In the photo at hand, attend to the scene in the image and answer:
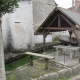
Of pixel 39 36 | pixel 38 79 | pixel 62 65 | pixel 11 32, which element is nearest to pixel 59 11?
pixel 62 65

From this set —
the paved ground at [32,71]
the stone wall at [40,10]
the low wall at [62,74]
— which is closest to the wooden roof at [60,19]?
the paved ground at [32,71]

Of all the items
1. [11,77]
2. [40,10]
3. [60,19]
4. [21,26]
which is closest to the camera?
[11,77]

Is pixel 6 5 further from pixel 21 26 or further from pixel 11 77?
pixel 21 26

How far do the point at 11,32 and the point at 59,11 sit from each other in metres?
6.25

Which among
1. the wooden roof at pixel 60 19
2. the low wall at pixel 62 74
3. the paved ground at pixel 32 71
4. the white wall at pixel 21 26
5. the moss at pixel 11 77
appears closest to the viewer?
the low wall at pixel 62 74

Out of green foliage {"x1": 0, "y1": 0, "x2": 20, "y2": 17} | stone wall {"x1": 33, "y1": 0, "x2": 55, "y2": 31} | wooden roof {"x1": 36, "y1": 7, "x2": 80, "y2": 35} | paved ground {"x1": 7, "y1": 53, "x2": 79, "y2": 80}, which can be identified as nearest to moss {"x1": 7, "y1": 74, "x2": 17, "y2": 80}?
paved ground {"x1": 7, "y1": 53, "x2": 79, "y2": 80}

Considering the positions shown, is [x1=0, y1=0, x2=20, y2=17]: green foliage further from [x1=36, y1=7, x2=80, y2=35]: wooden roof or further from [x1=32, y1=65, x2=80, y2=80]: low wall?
[x1=36, y1=7, x2=80, y2=35]: wooden roof

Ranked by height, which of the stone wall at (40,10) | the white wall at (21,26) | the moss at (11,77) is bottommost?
the moss at (11,77)

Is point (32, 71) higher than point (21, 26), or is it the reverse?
point (21, 26)

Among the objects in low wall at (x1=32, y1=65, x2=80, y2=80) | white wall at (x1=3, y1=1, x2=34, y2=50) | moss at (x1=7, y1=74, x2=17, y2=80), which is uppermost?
white wall at (x1=3, y1=1, x2=34, y2=50)

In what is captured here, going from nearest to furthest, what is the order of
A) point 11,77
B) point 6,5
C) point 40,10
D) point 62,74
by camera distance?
point 6,5 < point 62,74 < point 11,77 < point 40,10

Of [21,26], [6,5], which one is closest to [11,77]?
[6,5]

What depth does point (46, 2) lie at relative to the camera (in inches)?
784

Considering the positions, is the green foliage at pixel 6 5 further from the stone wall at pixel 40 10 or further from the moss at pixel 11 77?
the stone wall at pixel 40 10
